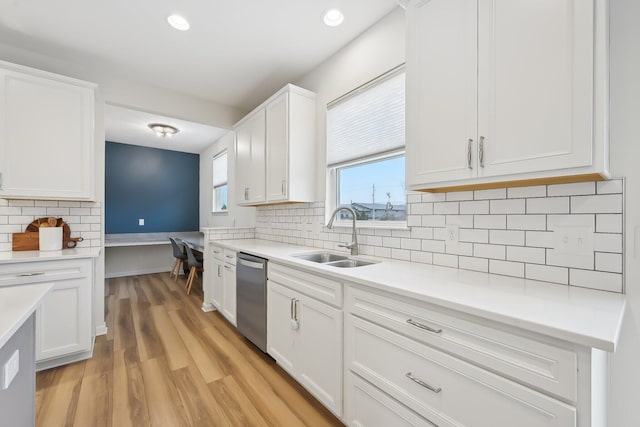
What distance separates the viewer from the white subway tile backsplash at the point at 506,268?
1382 mm

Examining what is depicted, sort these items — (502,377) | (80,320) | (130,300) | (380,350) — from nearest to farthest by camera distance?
(502,377) < (380,350) < (80,320) < (130,300)

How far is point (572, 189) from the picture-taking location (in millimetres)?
1215

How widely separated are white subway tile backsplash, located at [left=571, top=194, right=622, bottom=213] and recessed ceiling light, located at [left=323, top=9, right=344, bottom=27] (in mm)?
1904

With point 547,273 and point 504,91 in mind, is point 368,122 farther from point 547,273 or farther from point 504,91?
point 547,273

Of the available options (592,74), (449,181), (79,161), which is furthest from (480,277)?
(79,161)

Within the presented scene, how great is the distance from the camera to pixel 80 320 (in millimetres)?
2277

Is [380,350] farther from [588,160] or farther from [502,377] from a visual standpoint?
[588,160]

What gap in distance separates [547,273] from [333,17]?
7.05ft

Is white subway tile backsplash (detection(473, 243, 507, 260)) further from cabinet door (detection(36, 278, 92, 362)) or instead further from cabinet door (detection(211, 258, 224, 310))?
cabinet door (detection(36, 278, 92, 362))

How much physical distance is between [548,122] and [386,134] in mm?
1155

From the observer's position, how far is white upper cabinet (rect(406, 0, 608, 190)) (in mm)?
976

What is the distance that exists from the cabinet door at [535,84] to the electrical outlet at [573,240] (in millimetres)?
375

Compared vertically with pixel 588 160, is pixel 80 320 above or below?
below

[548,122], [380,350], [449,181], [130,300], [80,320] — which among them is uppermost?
[548,122]
